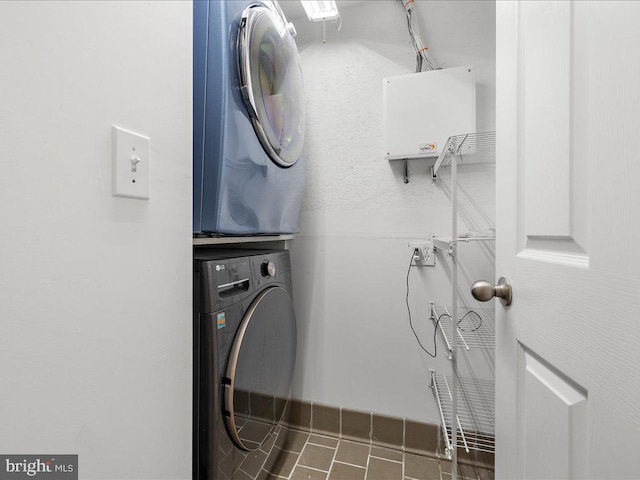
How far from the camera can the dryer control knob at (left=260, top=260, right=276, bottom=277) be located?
108 centimetres

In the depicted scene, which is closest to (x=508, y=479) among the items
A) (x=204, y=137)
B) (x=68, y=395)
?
(x=68, y=395)

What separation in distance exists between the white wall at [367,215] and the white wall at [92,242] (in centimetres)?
100

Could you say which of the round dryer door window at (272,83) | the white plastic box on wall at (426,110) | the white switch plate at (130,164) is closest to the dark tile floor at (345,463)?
the white switch plate at (130,164)

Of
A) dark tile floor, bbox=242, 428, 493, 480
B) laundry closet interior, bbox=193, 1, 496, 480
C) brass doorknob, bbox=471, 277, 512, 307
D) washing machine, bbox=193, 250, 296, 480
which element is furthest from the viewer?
dark tile floor, bbox=242, 428, 493, 480

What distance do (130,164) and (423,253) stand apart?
51.6 inches

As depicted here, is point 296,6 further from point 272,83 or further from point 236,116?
point 236,116

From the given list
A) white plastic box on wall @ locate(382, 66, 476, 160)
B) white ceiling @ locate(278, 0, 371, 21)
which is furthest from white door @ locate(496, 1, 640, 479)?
white ceiling @ locate(278, 0, 371, 21)

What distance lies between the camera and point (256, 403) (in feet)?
3.18

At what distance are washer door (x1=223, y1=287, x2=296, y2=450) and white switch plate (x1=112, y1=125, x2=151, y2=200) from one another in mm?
517

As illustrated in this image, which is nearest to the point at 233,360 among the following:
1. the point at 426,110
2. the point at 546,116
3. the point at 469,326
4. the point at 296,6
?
the point at 546,116

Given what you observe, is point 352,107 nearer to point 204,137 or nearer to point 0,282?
point 204,137

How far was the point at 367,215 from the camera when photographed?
1578 millimetres

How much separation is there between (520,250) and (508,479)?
1.71ft

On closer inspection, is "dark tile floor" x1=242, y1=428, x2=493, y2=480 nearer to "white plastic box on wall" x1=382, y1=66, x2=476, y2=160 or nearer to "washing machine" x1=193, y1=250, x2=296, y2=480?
"washing machine" x1=193, y1=250, x2=296, y2=480
